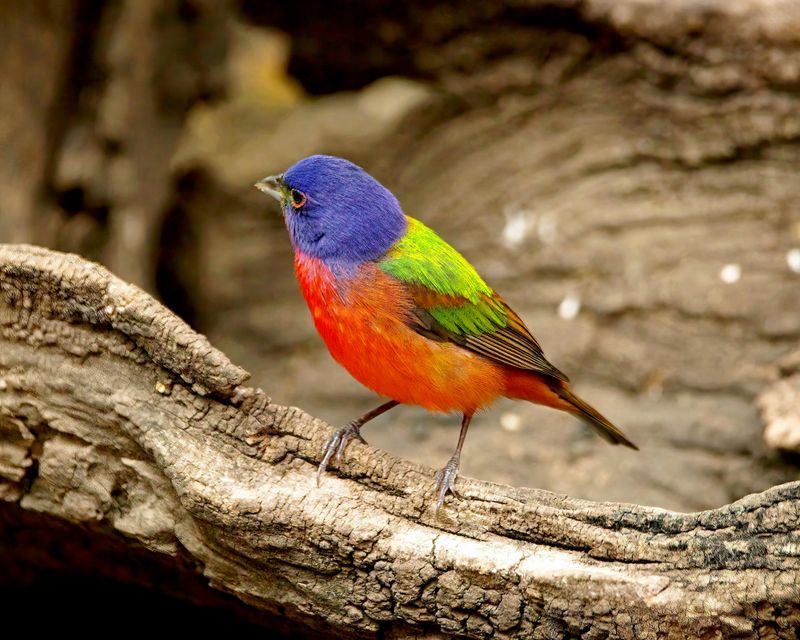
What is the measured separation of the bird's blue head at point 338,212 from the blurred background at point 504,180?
6.13ft

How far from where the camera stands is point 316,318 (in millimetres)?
4234

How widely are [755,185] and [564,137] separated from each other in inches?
52.9

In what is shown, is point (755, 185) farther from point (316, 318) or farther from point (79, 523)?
point (79, 523)

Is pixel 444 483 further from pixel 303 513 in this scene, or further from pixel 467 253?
pixel 467 253

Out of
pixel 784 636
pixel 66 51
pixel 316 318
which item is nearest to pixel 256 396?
pixel 316 318

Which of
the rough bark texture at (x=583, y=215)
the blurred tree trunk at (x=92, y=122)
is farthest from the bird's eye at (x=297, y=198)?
the rough bark texture at (x=583, y=215)

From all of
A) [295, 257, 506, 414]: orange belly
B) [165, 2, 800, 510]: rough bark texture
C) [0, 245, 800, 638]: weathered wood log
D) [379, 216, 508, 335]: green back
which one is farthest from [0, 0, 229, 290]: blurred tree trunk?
[379, 216, 508, 335]: green back

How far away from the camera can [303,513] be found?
3291 millimetres

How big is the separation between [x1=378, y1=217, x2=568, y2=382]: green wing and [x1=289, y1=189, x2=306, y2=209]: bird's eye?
50 cm

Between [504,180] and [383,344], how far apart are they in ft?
10.00

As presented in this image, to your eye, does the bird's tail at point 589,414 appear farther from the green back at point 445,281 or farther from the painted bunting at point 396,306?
the green back at point 445,281

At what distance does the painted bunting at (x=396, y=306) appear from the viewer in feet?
13.6

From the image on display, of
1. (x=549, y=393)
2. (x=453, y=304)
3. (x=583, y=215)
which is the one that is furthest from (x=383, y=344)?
(x=583, y=215)

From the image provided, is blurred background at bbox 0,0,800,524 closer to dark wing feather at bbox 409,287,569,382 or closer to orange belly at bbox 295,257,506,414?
dark wing feather at bbox 409,287,569,382
